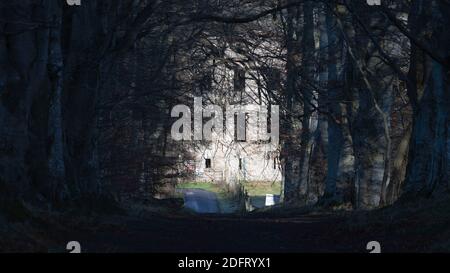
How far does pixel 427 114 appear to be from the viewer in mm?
23031

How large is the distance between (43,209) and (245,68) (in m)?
17.4

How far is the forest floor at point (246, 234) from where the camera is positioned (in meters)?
16.3

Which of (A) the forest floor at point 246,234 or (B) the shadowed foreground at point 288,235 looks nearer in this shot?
(A) the forest floor at point 246,234

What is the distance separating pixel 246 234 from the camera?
70.0ft

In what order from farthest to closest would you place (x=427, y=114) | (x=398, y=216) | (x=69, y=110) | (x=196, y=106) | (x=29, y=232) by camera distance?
(x=196, y=106), (x=69, y=110), (x=427, y=114), (x=398, y=216), (x=29, y=232)

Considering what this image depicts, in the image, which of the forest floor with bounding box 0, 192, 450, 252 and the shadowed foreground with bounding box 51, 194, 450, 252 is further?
the shadowed foreground with bounding box 51, 194, 450, 252

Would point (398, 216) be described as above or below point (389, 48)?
below

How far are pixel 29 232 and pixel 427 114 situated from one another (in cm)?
974

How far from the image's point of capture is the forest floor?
1630cm

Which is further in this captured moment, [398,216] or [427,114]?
[427,114]

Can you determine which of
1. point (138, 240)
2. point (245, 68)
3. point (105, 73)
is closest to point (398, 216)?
point (138, 240)

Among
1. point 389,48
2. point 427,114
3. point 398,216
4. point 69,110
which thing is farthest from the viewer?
point 389,48

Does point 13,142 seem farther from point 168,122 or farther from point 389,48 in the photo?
point 168,122

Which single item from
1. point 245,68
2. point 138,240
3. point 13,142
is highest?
point 245,68
